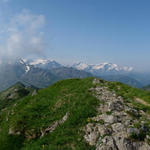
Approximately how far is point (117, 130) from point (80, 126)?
17.2 feet

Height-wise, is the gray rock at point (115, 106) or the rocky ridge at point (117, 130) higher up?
the gray rock at point (115, 106)

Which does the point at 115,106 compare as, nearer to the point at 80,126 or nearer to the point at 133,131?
the point at 133,131

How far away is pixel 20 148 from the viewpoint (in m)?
19.0

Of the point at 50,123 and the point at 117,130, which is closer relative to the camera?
the point at 117,130

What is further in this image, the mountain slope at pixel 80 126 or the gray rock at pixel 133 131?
the gray rock at pixel 133 131

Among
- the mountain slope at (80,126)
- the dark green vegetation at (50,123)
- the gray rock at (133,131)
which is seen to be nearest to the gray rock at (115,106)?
the mountain slope at (80,126)

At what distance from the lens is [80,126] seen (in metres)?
19.7

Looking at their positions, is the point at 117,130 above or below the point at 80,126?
below

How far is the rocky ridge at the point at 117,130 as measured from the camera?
15.0 m

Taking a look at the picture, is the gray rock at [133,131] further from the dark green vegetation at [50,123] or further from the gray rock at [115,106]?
the gray rock at [115,106]

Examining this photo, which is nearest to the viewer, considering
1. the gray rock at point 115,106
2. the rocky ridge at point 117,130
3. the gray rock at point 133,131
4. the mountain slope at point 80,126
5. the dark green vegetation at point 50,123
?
the rocky ridge at point 117,130

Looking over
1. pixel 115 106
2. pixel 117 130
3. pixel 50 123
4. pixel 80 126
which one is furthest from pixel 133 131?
pixel 50 123

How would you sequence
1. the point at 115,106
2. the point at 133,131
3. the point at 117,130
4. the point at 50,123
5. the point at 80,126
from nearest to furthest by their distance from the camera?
the point at 133,131
the point at 117,130
the point at 80,126
the point at 50,123
the point at 115,106

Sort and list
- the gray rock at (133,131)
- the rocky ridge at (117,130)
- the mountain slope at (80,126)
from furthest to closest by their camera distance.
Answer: the gray rock at (133,131), the mountain slope at (80,126), the rocky ridge at (117,130)
